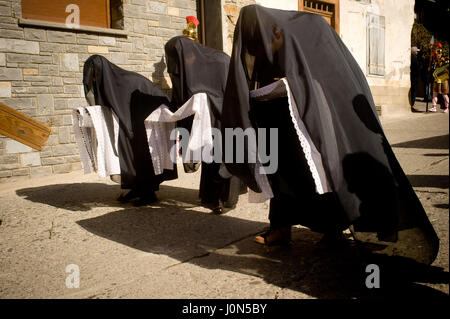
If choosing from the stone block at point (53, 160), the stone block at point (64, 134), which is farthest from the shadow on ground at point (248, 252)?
the stone block at point (64, 134)

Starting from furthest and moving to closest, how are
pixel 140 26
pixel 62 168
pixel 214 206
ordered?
pixel 140 26 → pixel 62 168 → pixel 214 206

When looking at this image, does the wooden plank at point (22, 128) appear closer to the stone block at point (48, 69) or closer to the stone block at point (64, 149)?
the stone block at point (64, 149)

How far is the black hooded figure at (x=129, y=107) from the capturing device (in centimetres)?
430

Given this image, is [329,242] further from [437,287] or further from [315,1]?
[315,1]

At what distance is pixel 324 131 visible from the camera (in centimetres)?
210

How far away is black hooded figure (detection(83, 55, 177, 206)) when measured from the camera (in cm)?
430

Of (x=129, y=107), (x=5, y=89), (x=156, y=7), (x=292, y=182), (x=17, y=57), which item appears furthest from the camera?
(x=156, y=7)

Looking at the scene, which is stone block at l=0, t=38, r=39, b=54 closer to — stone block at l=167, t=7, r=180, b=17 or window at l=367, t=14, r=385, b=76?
stone block at l=167, t=7, r=180, b=17

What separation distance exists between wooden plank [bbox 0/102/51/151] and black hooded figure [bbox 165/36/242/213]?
135 inches

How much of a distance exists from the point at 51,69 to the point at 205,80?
3.88 metres

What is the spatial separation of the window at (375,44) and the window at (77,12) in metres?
8.32

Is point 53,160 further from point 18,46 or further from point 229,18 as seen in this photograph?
point 229,18

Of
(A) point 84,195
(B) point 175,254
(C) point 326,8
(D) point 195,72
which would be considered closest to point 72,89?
(A) point 84,195
